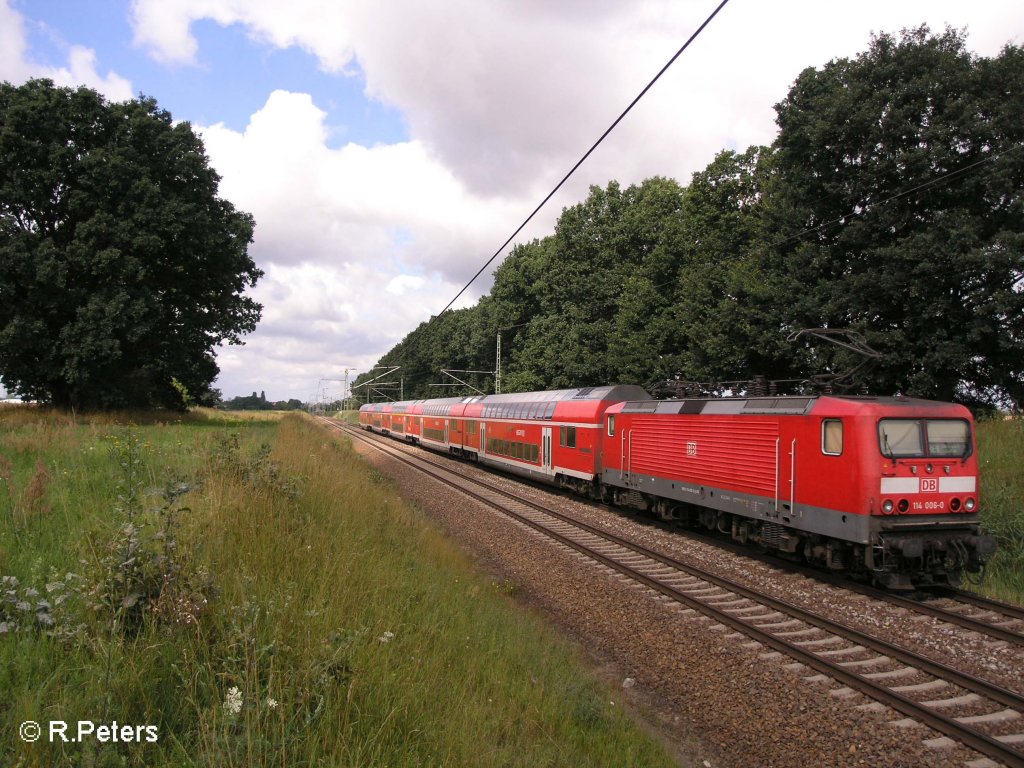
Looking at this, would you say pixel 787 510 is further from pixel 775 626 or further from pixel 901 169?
pixel 901 169

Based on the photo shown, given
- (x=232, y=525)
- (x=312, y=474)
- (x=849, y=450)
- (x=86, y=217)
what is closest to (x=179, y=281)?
(x=86, y=217)

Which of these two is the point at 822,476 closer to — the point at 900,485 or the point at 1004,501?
the point at 900,485

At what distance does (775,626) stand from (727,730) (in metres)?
2.83

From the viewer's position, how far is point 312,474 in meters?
11.9

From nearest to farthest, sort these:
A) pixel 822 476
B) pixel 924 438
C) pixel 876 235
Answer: pixel 924 438 < pixel 822 476 < pixel 876 235

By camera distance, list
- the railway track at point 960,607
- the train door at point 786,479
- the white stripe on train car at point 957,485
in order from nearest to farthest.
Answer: the railway track at point 960,607
the white stripe on train car at point 957,485
the train door at point 786,479

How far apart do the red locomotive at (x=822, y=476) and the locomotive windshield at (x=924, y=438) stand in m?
0.02

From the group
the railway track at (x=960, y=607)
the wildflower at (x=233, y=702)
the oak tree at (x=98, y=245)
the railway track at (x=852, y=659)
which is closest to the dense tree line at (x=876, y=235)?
the railway track at (x=960, y=607)

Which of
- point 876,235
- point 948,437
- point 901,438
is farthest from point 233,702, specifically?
point 876,235

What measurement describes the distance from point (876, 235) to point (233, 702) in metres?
20.7

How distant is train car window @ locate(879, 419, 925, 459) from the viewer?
9570mm

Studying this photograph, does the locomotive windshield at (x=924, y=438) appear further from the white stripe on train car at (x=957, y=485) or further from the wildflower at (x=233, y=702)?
the wildflower at (x=233, y=702)

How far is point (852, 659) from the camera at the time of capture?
23.7ft

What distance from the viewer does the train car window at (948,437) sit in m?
9.84
